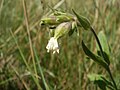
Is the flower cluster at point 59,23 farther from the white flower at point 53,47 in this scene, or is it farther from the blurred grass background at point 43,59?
the blurred grass background at point 43,59

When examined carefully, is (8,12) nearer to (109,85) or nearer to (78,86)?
(78,86)

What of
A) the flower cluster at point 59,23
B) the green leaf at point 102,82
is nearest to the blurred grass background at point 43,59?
the green leaf at point 102,82

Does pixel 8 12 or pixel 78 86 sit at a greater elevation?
pixel 8 12

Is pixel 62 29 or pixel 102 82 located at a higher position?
pixel 62 29

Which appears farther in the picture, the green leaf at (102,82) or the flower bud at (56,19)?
the green leaf at (102,82)

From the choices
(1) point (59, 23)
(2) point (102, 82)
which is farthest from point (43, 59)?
(1) point (59, 23)

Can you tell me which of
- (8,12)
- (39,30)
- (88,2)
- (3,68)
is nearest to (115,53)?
(39,30)

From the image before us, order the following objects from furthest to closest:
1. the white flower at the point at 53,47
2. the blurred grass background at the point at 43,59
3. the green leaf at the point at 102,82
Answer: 1. the blurred grass background at the point at 43,59
2. the green leaf at the point at 102,82
3. the white flower at the point at 53,47

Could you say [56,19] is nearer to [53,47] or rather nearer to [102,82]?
[53,47]

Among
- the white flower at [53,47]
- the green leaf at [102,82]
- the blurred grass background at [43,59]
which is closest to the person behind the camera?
the white flower at [53,47]
